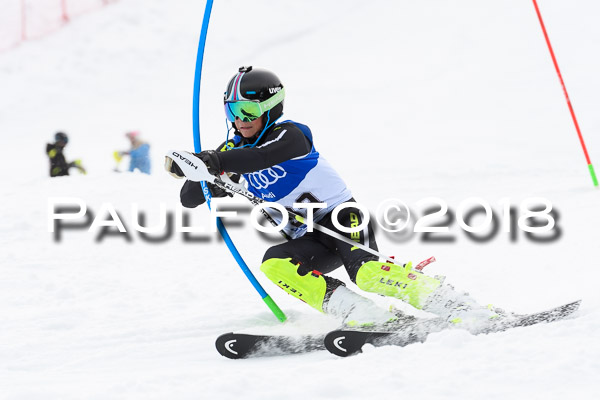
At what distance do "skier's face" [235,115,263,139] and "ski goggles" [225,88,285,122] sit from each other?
26 mm

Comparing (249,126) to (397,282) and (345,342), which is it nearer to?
(397,282)

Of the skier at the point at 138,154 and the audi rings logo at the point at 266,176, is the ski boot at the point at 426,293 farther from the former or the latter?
the skier at the point at 138,154

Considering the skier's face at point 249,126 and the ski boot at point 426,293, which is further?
the skier's face at point 249,126

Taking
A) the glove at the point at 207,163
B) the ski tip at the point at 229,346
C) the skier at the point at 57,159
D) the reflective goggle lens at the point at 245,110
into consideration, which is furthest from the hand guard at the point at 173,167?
the skier at the point at 57,159

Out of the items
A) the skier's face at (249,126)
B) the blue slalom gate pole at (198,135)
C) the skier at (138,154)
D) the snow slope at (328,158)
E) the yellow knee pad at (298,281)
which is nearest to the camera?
the snow slope at (328,158)

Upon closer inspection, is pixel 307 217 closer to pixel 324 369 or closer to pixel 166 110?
pixel 324 369

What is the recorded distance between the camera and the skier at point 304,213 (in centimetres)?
363

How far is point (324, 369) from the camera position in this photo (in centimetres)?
279

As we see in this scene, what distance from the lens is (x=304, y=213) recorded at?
4148 mm

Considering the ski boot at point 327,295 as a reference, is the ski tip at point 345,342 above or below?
below

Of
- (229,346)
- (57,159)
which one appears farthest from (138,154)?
(229,346)

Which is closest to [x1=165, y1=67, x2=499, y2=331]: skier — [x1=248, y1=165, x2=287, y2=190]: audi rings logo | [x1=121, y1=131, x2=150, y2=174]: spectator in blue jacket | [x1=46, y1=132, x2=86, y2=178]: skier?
[x1=248, y1=165, x2=287, y2=190]: audi rings logo

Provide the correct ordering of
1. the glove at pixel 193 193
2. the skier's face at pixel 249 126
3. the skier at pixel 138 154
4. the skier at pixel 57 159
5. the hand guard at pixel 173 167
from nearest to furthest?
the hand guard at pixel 173 167 → the skier's face at pixel 249 126 → the glove at pixel 193 193 → the skier at pixel 57 159 → the skier at pixel 138 154

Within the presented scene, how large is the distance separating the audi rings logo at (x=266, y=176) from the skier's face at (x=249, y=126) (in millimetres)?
219
